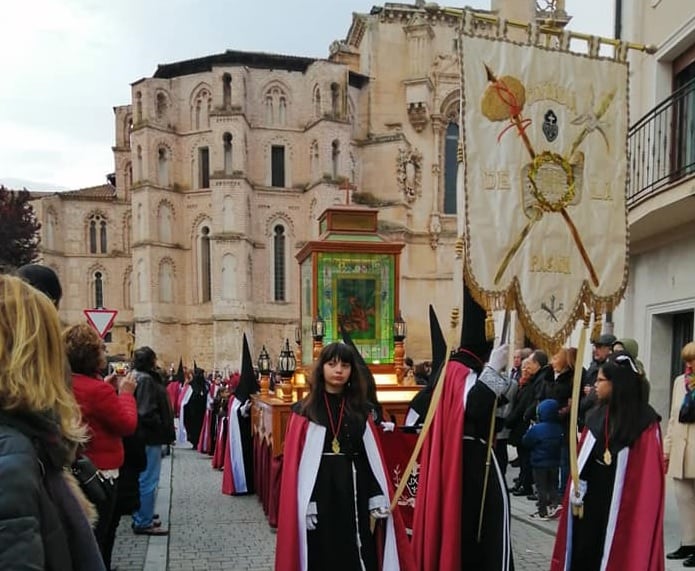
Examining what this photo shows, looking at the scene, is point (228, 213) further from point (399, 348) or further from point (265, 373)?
point (399, 348)

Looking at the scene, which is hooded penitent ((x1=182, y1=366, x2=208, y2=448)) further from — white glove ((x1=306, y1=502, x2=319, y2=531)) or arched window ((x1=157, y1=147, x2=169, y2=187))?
arched window ((x1=157, y1=147, x2=169, y2=187))

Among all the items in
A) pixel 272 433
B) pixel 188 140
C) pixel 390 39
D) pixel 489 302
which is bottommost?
pixel 272 433

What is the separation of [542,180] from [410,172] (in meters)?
38.4

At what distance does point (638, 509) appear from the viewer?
4133mm

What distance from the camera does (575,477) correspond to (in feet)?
13.4

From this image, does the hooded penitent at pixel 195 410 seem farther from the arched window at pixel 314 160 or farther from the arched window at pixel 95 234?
the arched window at pixel 95 234

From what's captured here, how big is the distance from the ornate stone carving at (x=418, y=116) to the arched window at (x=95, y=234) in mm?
23152

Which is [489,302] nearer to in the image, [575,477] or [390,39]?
[575,477]

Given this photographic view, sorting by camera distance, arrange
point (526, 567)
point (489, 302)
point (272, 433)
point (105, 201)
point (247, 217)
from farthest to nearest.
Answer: point (105, 201)
point (247, 217)
point (272, 433)
point (526, 567)
point (489, 302)

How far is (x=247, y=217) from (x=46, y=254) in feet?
48.2

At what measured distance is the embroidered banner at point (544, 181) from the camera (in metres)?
4.08

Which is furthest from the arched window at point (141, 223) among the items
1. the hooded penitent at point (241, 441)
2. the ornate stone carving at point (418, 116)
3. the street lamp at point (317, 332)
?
the street lamp at point (317, 332)

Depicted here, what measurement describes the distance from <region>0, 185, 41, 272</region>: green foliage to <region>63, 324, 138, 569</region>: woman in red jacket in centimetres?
3111

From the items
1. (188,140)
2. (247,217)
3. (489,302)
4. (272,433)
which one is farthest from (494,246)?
(188,140)
